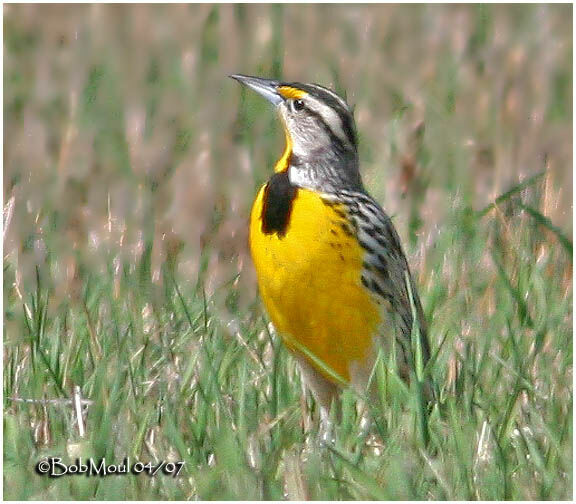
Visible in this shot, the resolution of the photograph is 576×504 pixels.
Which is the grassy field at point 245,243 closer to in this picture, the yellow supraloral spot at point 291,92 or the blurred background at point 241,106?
the blurred background at point 241,106

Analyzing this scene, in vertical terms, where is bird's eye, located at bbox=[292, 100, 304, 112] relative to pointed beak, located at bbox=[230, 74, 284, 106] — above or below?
below

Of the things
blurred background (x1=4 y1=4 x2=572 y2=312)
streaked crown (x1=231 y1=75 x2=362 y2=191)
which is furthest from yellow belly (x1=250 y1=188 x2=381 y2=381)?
blurred background (x1=4 y1=4 x2=572 y2=312)

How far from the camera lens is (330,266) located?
4.06 metres

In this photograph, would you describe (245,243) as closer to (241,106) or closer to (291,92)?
(241,106)

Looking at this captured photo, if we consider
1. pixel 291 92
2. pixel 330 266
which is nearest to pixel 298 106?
pixel 291 92

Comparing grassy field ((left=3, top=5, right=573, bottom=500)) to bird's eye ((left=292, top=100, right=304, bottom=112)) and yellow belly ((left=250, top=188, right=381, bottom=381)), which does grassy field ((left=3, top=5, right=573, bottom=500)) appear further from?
bird's eye ((left=292, top=100, right=304, bottom=112))

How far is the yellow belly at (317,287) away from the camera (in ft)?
13.2

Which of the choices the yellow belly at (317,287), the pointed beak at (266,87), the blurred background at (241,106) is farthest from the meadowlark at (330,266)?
the blurred background at (241,106)

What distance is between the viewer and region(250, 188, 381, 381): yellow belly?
159 inches

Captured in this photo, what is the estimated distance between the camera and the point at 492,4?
623cm

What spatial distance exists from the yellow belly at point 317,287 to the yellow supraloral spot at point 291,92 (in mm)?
412

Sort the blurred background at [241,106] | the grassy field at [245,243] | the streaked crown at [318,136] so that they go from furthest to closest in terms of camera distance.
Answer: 1. the blurred background at [241,106]
2. the streaked crown at [318,136]
3. the grassy field at [245,243]

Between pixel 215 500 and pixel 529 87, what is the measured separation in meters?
3.33

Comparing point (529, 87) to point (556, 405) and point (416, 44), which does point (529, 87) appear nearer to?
point (416, 44)
